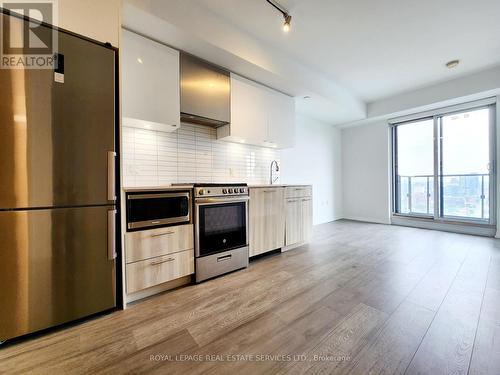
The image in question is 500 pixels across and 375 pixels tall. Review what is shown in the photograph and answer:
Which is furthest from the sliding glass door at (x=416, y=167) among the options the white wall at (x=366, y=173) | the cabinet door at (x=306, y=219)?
the cabinet door at (x=306, y=219)

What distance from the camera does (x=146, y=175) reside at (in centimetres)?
236

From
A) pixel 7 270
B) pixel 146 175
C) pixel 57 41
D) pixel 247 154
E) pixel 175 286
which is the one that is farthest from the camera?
pixel 247 154

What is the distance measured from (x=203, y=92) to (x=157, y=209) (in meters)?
1.46

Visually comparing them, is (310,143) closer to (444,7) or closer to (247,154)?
(247,154)

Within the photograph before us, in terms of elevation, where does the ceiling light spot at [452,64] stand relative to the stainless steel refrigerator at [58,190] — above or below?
above

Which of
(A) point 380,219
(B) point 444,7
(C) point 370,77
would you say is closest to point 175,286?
(B) point 444,7

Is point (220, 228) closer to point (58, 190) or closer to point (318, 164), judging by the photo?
point (58, 190)

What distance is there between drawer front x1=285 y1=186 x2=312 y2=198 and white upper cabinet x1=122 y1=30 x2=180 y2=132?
68.0 inches

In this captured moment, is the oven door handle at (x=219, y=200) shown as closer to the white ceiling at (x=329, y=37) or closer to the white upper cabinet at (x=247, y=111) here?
the white upper cabinet at (x=247, y=111)

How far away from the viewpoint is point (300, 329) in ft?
4.65

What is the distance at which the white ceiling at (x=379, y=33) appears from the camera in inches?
84.6

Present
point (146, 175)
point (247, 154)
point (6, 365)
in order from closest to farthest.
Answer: point (6, 365) → point (146, 175) → point (247, 154)

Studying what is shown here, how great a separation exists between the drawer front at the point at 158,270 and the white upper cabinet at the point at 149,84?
133 centimetres

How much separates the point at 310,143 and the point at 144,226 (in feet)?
13.4
